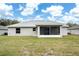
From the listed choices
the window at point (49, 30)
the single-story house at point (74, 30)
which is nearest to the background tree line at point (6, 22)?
the single-story house at point (74, 30)

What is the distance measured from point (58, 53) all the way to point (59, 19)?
1498 mm

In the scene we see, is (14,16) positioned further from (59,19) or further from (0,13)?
(59,19)

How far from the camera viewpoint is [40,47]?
10391 mm

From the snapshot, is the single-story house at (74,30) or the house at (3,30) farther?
the house at (3,30)

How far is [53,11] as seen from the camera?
10344mm

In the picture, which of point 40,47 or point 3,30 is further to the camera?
point 3,30

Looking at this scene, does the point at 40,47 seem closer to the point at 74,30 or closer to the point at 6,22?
the point at 74,30

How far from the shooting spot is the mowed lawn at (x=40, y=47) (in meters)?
10.1

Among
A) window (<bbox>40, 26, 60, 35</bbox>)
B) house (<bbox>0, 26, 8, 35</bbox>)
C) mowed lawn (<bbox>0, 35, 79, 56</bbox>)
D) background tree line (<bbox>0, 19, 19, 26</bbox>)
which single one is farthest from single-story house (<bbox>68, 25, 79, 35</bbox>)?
window (<bbox>40, 26, 60, 35</bbox>)

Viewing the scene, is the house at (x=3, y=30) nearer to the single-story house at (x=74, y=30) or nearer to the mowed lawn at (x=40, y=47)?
the mowed lawn at (x=40, y=47)

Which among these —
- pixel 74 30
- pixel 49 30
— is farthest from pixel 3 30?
pixel 49 30

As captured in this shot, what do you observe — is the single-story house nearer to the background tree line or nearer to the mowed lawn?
the mowed lawn

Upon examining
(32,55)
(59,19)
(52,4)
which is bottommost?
(32,55)

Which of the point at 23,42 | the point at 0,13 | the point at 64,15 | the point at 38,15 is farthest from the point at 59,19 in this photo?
the point at 0,13
